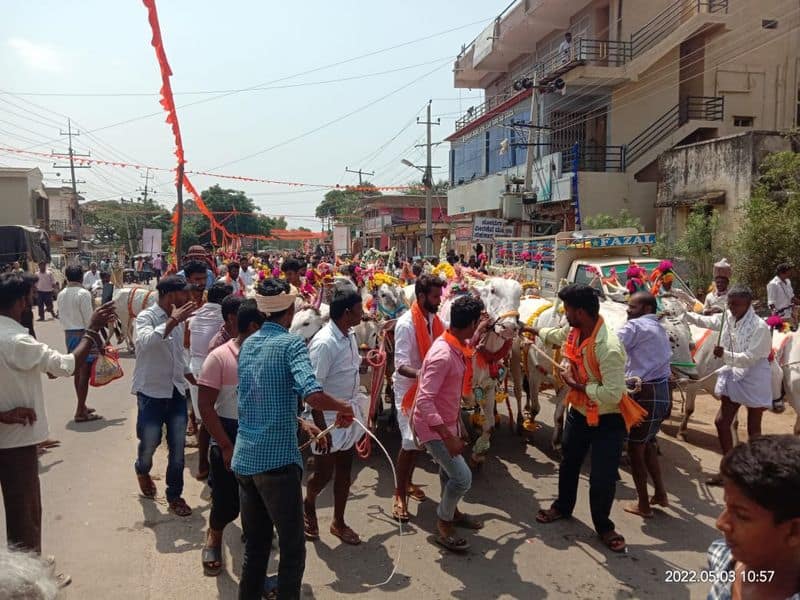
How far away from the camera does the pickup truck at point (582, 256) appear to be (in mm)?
11008

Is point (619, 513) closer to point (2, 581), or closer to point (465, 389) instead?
point (465, 389)

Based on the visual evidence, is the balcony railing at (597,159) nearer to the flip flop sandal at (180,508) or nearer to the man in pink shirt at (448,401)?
the man in pink shirt at (448,401)

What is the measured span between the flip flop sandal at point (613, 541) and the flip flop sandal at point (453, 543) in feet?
3.33

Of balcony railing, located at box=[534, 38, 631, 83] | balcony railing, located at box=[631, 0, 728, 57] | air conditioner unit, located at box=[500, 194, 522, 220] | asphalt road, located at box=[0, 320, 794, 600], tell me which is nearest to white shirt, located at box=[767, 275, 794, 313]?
asphalt road, located at box=[0, 320, 794, 600]

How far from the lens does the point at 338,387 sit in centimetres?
433

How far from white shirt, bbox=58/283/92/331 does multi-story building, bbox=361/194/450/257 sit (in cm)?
3050

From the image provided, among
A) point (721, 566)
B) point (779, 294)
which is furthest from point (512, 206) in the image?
point (721, 566)

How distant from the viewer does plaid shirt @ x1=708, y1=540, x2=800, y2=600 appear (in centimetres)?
180

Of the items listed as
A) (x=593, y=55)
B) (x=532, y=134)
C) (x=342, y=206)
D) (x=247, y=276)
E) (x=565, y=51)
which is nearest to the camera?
(x=247, y=276)

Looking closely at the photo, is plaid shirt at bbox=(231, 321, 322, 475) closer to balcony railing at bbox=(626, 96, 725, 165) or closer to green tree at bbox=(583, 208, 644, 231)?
green tree at bbox=(583, 208, 644, 231)

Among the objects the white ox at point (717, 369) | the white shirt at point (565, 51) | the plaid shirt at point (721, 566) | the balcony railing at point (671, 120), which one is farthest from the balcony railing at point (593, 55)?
the plaid shirt at point (721, 566)

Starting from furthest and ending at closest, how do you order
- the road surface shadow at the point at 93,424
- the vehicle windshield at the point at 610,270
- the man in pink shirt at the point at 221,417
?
1. the vehicle windshield at the point at 610,270
2. the road surface shadow at the point at 93,424
3. the man in pink shirt at the point at 221,417

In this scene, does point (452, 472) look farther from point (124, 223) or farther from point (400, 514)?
point (124, 223)

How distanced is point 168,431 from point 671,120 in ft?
69.9
